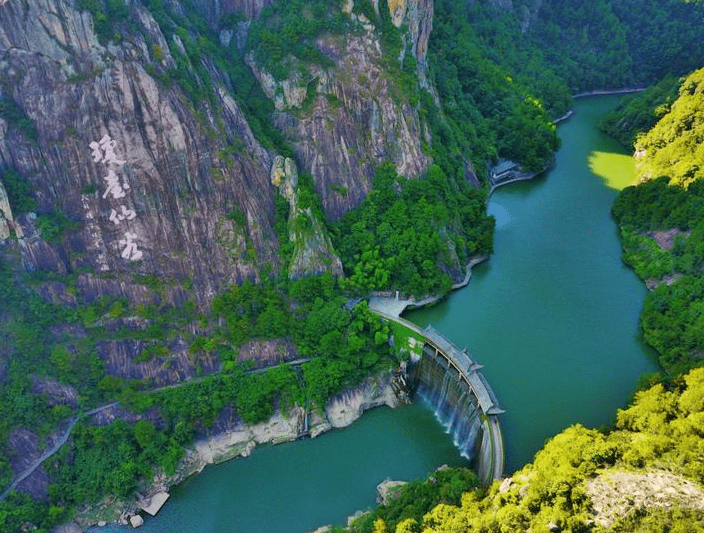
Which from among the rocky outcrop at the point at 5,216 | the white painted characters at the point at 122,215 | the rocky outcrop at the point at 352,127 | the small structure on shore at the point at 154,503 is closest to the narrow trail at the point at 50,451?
the small structure on shore at the point at 154,503

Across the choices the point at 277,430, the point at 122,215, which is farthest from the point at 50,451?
the point at 122,215

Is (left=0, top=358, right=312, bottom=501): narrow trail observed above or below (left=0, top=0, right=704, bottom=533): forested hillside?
below

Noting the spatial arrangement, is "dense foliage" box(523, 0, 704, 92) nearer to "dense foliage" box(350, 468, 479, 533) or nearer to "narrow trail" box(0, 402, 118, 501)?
"dense foliage" box(350, 468, 479, 533)

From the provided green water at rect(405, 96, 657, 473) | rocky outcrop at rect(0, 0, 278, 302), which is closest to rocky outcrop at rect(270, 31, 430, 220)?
rocky outcrop at rect(0, 0, 278, 302)

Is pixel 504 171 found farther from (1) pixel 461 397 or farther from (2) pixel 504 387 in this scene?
(1) pixel 461 397

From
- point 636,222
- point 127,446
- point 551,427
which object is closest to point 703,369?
point 551,427
